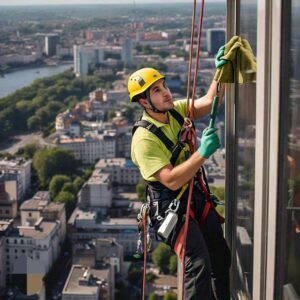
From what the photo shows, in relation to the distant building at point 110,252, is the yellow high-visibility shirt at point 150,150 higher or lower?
higher

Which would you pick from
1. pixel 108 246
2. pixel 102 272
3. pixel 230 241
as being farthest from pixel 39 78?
pixel 230 241

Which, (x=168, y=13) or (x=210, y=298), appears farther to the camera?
(x=168, y=13)

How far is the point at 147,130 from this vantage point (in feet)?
4.63

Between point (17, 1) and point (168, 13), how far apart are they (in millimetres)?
8200

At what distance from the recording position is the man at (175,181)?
1.35 metres

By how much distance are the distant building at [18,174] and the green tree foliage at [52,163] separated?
1.11ft

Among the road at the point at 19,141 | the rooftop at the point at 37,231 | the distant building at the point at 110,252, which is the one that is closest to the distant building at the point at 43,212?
the rooftop at the point at 37,231

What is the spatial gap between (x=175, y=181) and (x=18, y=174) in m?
18.8

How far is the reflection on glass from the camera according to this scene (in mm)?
1337

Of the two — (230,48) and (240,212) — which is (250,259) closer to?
(240,212)

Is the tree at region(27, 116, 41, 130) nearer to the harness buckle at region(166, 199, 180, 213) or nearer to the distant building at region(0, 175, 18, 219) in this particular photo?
the distant building at region(0, 175, 18, 219)

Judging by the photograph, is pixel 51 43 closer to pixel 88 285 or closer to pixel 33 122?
pixel 33 122

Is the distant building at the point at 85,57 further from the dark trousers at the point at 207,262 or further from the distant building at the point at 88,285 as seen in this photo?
the dark trousers at the point at 207,262

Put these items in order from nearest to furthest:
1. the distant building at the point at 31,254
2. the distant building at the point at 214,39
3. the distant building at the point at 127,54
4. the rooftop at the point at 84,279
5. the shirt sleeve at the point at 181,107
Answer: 1. the shirt sleeve at the point at 181,107
2. the distant building at the point at 31,254
3. the rooftop at the point at 84,279
4. the distant building at the point at 214,39
5. the distant building at the point at 127,54
